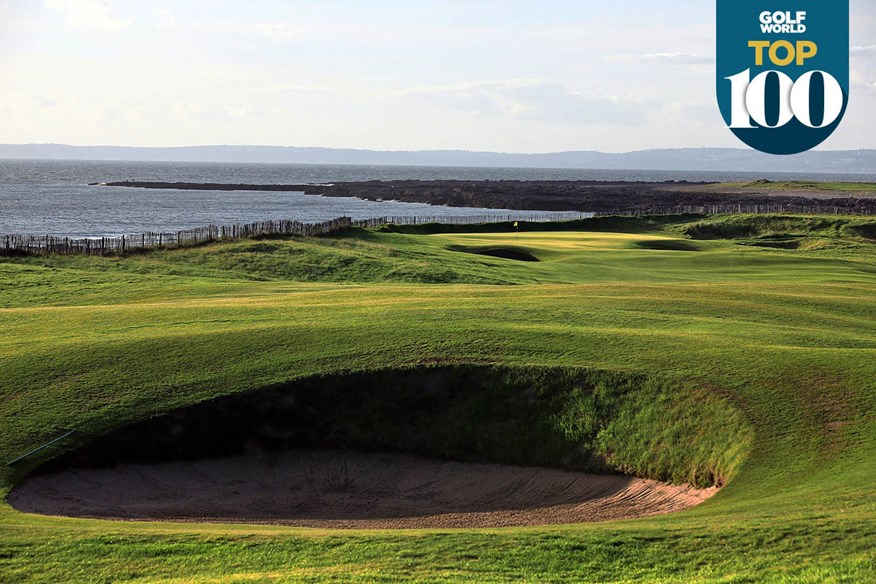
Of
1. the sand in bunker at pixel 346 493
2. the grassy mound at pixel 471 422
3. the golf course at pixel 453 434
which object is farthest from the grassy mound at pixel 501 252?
the sand in bunker at pixel 346 493

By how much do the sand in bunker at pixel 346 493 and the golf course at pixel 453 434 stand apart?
0.08 meters

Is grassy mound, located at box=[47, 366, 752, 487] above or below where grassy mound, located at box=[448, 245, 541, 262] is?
below

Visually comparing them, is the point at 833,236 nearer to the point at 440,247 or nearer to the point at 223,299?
the point at 440,247

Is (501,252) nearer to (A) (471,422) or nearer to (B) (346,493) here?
(A) (471,422)

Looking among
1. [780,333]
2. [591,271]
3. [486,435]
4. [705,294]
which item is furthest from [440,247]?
[486,435]

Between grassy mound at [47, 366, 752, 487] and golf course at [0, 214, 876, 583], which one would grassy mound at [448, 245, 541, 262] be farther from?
grassy mound at [47, 366, 752, 487]

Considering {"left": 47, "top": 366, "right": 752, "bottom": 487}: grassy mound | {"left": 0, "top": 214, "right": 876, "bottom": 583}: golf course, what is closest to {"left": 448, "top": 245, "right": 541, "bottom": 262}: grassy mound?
{"left": 0, "top": 214, "right": 876, "bottom": 583}: golf course

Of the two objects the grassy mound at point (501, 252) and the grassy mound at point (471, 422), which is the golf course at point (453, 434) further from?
the grassy mound at point (501, 252)

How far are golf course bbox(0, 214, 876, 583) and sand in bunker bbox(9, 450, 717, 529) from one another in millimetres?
82

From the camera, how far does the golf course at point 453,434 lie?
1474 centimetres

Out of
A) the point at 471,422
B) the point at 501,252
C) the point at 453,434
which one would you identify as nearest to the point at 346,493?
the point at 453,434

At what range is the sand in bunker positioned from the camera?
19.8 metres

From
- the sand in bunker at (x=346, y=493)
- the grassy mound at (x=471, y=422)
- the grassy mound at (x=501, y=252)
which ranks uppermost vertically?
the grassy mound at (x=501, y=252)

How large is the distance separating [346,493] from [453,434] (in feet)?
11.1
